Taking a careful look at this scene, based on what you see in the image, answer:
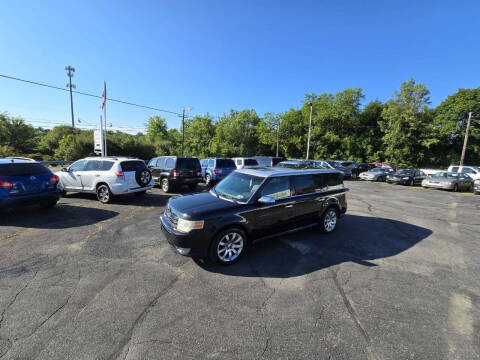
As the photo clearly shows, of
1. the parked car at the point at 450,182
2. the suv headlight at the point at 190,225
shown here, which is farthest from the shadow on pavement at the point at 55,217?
the parked car at the point at 450,182

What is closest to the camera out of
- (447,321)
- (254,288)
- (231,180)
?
(447,321)

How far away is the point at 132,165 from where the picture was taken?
8.10 m

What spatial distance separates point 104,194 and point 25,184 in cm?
225

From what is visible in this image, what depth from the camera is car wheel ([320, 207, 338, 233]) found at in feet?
17.1

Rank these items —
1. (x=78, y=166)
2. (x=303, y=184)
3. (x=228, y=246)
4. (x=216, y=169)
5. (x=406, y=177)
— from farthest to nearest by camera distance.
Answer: (x=406, y=177) < (x=216, y=169) < (x=78, y=166) < (x=303, y=184) < (x=228, y=246)

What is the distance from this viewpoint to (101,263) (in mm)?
3688

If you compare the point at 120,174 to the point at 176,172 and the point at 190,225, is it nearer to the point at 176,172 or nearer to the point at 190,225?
the point at 176,172

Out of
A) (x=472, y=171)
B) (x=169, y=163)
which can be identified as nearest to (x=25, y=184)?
(x=169, y=163)

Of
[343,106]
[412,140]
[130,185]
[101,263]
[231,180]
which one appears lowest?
[101,263]

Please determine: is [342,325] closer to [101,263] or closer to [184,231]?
[184,231]

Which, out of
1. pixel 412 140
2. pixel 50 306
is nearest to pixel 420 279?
pixel 50 306

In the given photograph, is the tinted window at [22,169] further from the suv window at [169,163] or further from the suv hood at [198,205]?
the suv hood at [198,205]

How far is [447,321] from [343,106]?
36488mm

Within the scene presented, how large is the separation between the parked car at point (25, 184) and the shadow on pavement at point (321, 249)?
579 cm
